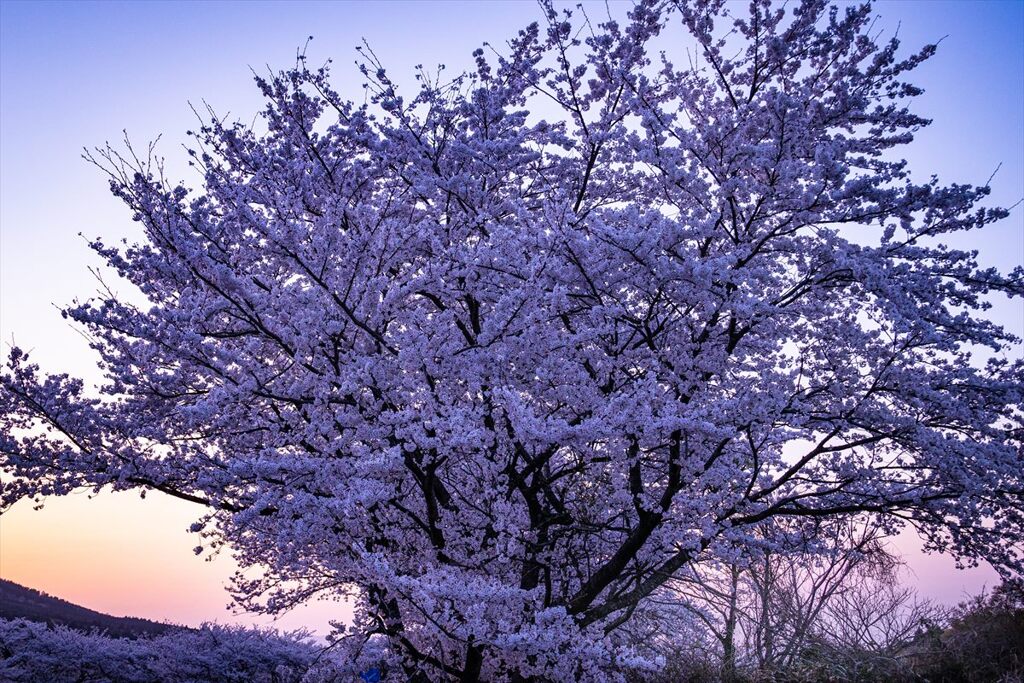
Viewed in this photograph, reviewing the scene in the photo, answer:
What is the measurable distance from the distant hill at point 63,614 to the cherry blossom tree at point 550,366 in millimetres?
7593

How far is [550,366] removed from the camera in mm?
7668

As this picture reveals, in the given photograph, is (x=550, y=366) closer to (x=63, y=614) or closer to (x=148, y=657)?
(x=148, y=657)

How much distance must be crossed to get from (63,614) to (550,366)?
14.8 meters

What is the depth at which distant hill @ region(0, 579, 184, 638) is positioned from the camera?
1484 cm

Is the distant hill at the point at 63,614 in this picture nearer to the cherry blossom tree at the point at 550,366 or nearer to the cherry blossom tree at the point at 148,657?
the cherry blossom tree at the point at 148,657

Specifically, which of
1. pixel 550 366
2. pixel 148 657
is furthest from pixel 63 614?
pixel 550 366

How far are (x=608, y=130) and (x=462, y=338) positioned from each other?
3.12 meters

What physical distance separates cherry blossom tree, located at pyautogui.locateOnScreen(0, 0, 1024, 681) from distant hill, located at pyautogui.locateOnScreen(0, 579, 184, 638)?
24.9 feet

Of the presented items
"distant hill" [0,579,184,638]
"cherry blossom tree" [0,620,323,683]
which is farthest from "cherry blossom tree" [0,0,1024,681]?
"distant hill" [0,579,184,638]

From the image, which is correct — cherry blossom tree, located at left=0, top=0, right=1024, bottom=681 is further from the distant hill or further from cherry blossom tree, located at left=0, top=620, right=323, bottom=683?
the distant hill

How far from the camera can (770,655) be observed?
44.0 feet

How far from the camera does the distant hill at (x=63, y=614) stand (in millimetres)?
14844

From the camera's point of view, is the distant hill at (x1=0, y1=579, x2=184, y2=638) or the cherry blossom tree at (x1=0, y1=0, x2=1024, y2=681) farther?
the distant hill at (x1=0, y1=579, x2=184, y2=638)

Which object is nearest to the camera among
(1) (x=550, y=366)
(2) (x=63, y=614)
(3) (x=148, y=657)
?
(1) (x=550, y=366)
